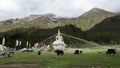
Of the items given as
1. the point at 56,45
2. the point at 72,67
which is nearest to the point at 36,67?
the point at 72,67

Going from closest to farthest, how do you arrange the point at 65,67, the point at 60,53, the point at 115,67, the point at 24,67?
the point at 115,67 < the point at 65,67 < the point at 24,67 < the point at 60,53

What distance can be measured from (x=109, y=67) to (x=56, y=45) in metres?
97.9

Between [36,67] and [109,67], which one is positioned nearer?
[109,67]

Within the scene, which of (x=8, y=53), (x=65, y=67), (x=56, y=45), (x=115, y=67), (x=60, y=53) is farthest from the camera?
Answer: (x=56, y=45)

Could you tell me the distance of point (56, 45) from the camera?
138 m

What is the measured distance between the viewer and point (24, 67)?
46.0m

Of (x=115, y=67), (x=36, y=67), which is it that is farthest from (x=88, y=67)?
(x=36, y=67)

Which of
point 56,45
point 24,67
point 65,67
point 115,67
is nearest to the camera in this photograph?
point 115,67

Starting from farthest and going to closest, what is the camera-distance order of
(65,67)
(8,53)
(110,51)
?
(8,53) → (110,51) → (65,67)

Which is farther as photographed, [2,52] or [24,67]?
[2,52]

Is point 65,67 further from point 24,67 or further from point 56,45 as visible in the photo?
point 56,45

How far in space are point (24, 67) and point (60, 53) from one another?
91.7 feet

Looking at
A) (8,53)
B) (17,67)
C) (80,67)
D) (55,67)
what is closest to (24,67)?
(17,67)

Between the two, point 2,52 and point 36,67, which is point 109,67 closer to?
point 36,67
